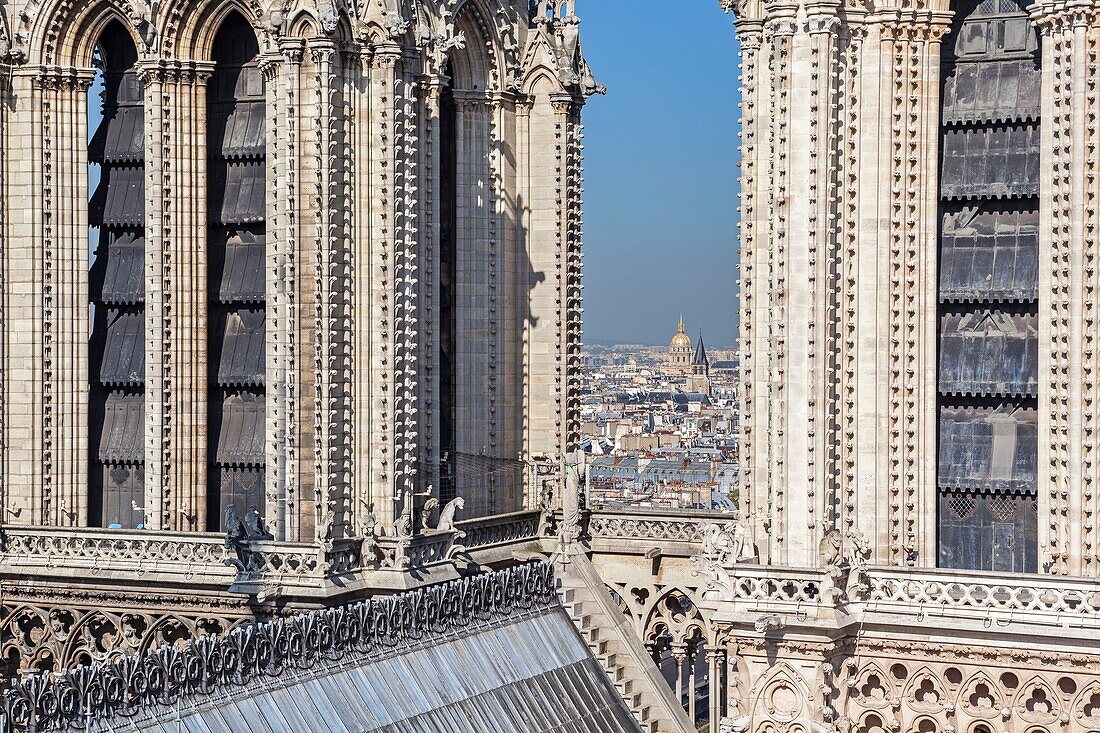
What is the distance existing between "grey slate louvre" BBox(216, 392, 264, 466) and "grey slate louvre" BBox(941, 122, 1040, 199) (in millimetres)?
15599

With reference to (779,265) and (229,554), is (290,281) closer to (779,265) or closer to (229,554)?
(229,554)

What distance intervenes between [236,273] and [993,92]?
16.4 meters

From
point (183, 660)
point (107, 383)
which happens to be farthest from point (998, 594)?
point (107, 383)

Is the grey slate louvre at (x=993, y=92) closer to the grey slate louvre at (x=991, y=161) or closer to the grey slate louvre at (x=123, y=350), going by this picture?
the grey slate louvre at (x=991, y=161)

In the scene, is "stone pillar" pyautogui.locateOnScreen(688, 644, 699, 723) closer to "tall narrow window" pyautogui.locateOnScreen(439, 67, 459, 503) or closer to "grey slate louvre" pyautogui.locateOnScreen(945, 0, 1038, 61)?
"tall narrow window" pyautogui.locateOnScreen(439, 67, 459, 503)

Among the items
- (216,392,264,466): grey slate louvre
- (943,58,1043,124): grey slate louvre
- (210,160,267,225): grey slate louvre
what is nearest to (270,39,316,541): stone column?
(210,160,267,225): grey slate louvre

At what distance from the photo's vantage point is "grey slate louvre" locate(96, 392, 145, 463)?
55375 millimetres

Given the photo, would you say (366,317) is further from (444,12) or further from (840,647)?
(840,647)

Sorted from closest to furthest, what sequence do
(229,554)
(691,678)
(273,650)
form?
(273,650)
(229,554)
(691,678)

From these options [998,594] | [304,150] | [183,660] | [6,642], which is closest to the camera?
[183,660]

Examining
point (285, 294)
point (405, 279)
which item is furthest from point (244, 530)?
point (405, 279)

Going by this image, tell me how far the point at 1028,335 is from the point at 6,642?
2114cm

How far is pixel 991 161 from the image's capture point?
149 ft

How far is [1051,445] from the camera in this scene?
43875mm
